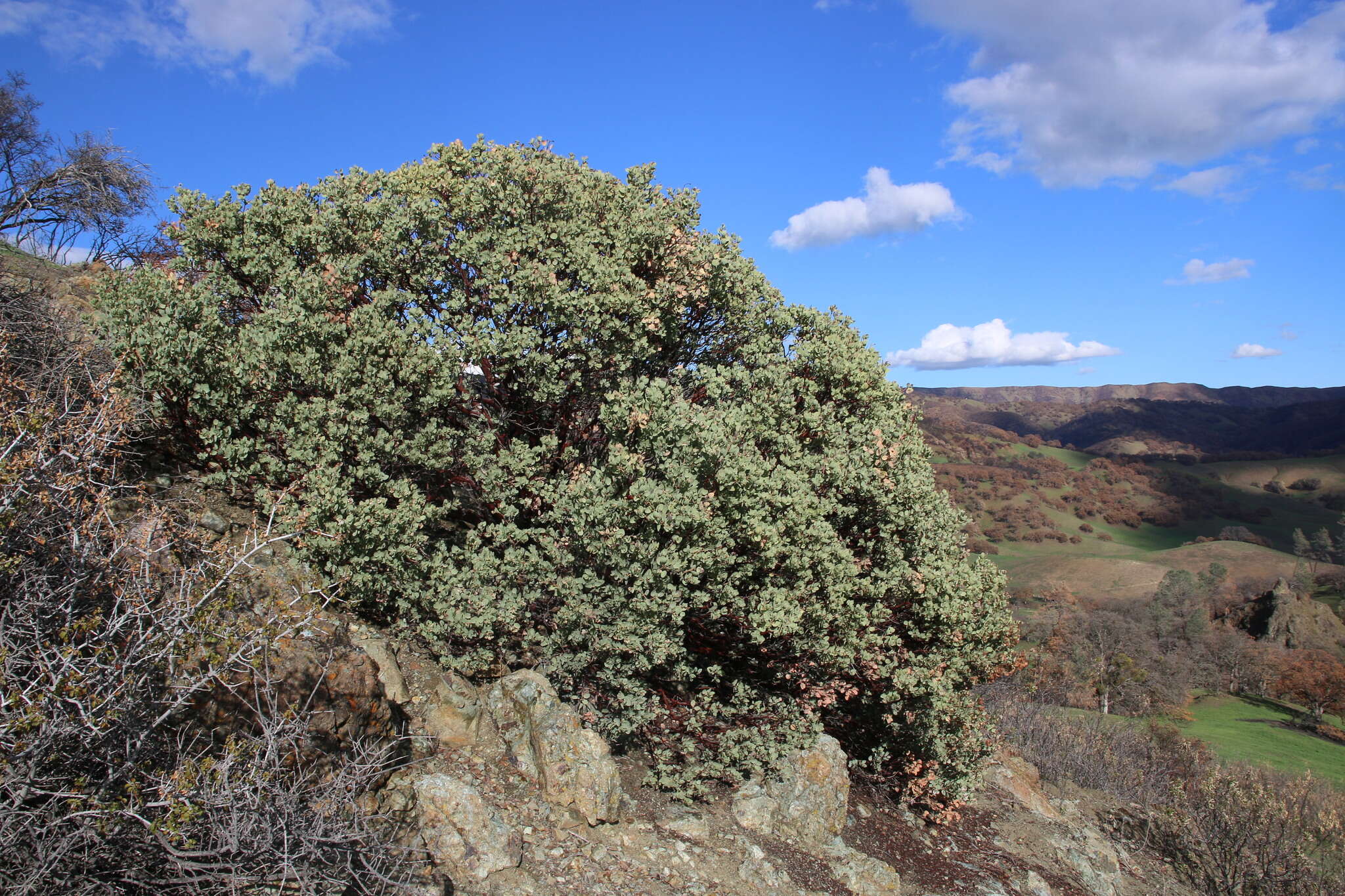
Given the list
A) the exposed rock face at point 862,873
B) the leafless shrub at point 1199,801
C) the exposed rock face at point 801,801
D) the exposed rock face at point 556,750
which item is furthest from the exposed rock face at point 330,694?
the leafless shrub at point 1199,801

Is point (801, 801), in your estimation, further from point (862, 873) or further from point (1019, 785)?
point (1019, 785)

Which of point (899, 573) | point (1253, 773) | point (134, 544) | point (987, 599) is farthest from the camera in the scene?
point (1253, 773)

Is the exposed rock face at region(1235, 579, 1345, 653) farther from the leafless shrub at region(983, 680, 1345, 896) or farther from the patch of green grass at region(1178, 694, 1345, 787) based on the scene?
the leafless shrub at region(983, 680, 1345, 896)

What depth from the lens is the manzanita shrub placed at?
9977 mm

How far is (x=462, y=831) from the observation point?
8359 mm

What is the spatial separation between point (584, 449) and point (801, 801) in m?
6.61

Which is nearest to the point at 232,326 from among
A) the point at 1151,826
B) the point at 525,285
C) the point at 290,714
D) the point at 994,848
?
the point at 525,285

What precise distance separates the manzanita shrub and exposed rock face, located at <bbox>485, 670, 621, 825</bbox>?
61 centimetres

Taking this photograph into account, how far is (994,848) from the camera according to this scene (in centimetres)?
1387

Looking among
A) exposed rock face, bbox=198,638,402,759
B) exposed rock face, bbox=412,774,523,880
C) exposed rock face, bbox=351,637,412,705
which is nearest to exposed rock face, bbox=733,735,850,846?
exposed rock face, bbox=412,774,523,880

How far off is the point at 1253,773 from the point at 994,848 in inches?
892

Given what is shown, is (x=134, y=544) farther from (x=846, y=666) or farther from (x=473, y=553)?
(x=846, y=666)

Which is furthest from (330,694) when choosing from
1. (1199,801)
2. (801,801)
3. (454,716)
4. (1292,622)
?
(1292,622)

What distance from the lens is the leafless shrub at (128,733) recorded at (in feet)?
16.0
